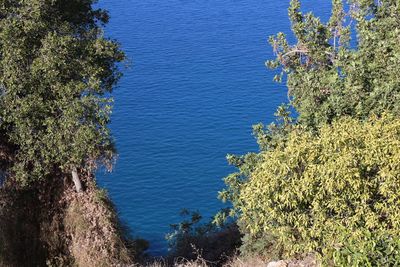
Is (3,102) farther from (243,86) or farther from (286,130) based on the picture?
(243,86)

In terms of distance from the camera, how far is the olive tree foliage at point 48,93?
16.1 meters

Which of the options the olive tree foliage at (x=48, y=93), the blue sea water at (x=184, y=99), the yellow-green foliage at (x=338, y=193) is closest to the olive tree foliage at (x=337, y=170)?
the yellow-green foliage at (x=338, y=193)

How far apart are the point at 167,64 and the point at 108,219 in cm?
2787

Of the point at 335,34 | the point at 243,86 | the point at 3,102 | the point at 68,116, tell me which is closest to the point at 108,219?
the point at 68,116

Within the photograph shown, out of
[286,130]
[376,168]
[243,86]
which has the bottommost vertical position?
[376,168]

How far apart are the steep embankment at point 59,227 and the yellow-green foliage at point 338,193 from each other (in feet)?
20.3

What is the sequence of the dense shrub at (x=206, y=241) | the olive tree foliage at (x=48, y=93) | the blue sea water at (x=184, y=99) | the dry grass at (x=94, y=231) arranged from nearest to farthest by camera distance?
the olive tree foliage at (x=48, y=93), the dry grass at (x=94, y=231), the dense shrub at (x=206, y=241), the blue sea water at (x=184, y=99)

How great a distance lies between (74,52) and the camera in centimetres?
1672

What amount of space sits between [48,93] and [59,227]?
436cm

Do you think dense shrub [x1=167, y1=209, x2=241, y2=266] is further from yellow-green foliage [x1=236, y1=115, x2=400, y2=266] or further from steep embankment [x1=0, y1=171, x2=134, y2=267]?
yellow-green foliage [x1=236, y1=115, x2=400, y2=266]

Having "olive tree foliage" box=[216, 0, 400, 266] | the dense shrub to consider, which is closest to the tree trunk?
"olive tree foliage" box=[216, 0, 400, 266]

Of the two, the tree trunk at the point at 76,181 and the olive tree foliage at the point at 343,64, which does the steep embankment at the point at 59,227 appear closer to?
the tree trunk at the point at 76,181

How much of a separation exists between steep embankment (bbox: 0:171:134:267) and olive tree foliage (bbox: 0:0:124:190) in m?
1.05

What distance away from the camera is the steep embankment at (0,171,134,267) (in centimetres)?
1725
